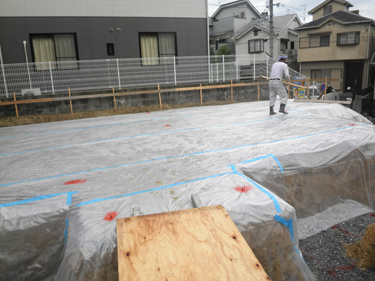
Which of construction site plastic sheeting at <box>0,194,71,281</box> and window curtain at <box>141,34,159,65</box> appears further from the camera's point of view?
window curtain at <box>141,34,159,65</box>

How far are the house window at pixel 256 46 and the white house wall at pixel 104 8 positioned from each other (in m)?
14.7

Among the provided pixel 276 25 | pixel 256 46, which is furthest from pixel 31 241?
pixel 276 25

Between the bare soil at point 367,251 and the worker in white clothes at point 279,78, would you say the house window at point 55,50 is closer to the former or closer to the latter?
the worker in white clothes at point 279,78

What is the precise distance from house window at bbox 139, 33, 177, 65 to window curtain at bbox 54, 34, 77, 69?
99.3 inches

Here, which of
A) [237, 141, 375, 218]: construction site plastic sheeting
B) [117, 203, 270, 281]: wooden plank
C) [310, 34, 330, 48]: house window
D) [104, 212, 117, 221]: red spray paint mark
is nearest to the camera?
[117, 203, 270, 281]: wooden plank

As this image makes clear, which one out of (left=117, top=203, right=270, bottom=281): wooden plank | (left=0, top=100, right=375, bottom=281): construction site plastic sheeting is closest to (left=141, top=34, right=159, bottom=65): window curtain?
(left=0, top=100, right=375, bottom=281): construction site plastic sheeting

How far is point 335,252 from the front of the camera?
3.51m

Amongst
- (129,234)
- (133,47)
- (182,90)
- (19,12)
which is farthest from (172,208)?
(19,12)

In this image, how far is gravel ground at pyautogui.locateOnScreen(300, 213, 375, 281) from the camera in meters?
3.16

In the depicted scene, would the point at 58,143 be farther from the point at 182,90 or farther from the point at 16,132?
the point at 182,90

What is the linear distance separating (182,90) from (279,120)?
4.96 metres

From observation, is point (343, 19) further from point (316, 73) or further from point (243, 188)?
point (243, 188)

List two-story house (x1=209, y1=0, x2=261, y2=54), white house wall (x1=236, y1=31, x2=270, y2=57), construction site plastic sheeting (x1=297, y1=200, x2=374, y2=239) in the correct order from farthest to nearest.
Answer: two-story house (x1=209, y1=0, x2=261, y2=54)
white house wall (x1=236, y1=31, x2=270, y2=57)
construction site plastic sheeting (x1=297, y1=200, x2=374, y2=239)

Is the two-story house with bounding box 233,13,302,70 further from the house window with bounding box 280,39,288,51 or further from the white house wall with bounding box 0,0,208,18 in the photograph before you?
the white house wall with bounding box 0,0,208,18
